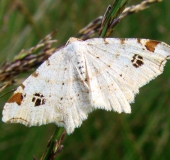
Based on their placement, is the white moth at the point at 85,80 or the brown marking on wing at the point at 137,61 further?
the brown marking on wing at the point at 137,61

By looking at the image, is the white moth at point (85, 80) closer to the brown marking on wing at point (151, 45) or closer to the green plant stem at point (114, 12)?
the brown marking on wing at point (151, 45)

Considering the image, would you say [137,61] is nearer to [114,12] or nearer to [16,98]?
[114,12]

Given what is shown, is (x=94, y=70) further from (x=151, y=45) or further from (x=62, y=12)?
(x=62, y=12)

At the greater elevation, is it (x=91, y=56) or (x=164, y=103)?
(x=91, y=56)

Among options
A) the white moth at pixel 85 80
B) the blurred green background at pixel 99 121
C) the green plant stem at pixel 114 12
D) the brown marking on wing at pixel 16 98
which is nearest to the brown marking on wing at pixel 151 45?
the white moth at pixel 85 80

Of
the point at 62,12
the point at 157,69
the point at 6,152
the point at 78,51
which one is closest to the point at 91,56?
the point at 78,51

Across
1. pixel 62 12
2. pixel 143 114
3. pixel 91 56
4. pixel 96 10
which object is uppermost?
pixel 62 12

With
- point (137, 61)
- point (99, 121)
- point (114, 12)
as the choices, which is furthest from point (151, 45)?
point (99, 121)

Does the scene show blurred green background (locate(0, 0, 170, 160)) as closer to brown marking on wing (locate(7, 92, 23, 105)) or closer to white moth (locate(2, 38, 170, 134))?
white moth (locate(2, 38, 170, 134))
